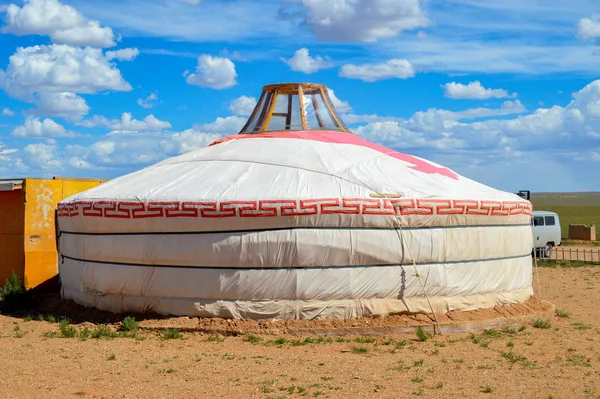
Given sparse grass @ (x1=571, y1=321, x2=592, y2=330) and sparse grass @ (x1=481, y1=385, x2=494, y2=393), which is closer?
sparse grass @ (x1=481, y1=385, x2=494, y2=393)

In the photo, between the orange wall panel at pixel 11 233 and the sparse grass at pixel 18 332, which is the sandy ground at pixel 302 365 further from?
the orange wall panel at pixel 11 233

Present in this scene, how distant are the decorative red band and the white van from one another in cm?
1161

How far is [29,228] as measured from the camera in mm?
11305

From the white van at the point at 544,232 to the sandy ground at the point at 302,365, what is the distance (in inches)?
437

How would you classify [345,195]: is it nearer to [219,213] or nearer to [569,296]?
[219,213]

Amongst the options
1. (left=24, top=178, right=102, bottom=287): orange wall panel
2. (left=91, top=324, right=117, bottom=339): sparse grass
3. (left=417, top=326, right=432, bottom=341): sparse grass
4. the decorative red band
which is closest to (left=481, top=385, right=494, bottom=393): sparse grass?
(left=417, top=326, right=432, bottom=341): sparse grass

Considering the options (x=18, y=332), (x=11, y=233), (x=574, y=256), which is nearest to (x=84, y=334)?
(x=18, y=332)

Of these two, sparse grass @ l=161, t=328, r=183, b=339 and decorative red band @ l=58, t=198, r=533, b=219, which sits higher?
decorative red band @ l=58, t=198, r=533, b=219

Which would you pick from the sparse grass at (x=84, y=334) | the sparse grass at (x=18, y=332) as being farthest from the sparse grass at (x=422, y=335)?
the sparse grass at (x=18, y=332)

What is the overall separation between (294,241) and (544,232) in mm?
13811

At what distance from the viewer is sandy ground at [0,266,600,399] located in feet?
20.2

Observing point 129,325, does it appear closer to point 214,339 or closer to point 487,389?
point 214,339

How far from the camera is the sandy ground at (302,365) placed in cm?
615

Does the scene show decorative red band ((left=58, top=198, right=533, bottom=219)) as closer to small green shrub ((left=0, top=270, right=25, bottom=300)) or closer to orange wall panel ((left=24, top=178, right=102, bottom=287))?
small green shrub ((left=0, top=270, right=25, bottom=300))
